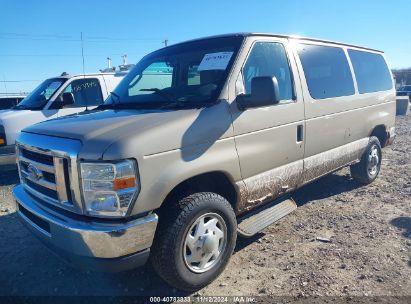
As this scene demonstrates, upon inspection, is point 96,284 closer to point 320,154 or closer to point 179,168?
point 179,168

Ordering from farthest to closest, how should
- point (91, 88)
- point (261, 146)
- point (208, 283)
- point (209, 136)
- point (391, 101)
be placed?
1. point (91, 88)
2. point (391, 101)
3. point (261, 146)
4. point (208, 283)
5. point (209, 136)

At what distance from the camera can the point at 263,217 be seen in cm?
373

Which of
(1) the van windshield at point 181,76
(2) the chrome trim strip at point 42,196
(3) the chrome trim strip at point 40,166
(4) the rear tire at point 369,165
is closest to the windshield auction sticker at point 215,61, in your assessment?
(1) the van windshield at point 181,76

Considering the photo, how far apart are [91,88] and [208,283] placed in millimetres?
5733

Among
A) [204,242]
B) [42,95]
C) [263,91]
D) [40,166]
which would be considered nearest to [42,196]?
[40,166]

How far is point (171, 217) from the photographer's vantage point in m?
2.79

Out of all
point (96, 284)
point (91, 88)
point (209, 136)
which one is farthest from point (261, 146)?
point (91, 88)

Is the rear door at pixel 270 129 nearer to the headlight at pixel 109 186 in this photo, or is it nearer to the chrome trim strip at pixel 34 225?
the headlight at pixel 109 186

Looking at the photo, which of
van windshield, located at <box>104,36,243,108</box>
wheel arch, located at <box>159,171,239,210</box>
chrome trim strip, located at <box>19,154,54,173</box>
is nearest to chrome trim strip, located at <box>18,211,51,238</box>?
chrome trim strip, located at <box>19,154,54,173</box>

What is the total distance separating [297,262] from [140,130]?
6.93 ft

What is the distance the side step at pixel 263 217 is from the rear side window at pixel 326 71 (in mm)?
1345

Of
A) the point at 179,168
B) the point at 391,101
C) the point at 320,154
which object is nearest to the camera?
the point at 179,168

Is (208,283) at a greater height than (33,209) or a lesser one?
lesser

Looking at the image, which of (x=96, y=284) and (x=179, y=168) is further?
(x=96, y=284)
